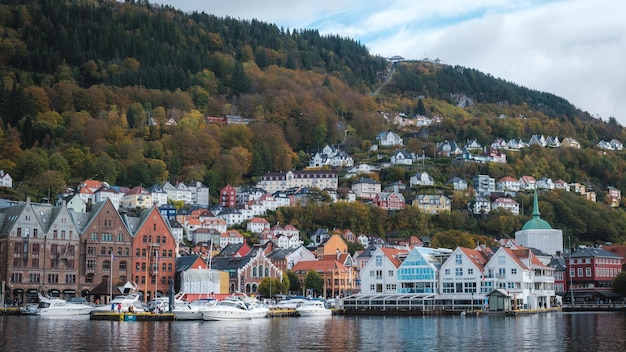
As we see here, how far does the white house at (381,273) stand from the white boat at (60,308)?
3055 cm

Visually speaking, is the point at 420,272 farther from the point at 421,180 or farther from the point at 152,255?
the point at 421,180

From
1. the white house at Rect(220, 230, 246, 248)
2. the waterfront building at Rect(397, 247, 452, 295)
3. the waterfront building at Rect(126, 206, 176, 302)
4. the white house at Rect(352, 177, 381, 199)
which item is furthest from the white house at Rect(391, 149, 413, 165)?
the waterfront building at Rect(397, 247, 452, 295)

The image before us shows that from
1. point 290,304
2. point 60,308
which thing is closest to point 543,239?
point 290,304

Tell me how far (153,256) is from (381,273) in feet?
86.7

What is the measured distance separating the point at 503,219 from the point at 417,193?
21.3 meters

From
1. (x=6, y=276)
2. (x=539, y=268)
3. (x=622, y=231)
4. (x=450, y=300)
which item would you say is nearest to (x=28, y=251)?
(x=6, y=276)

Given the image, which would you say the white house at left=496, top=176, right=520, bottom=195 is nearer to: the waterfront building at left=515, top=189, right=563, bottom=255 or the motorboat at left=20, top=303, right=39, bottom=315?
the waterfront building at left=515, top=189, right=563, bottom=255

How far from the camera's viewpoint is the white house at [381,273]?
9344 cm

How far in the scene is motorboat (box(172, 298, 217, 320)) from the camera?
73125mm

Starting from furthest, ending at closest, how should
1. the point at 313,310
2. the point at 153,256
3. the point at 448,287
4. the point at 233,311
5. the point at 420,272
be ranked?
the point at 153,256 < the point at 420,272 < the point at 448,287 < the point at 313,310 < the point at 233,311

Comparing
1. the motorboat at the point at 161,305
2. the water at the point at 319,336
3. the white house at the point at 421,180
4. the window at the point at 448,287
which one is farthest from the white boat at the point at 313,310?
the white house at the point at 421,180

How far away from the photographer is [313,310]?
8331cm

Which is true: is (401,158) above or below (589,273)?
above

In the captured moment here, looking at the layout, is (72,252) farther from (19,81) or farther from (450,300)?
(19,81)
